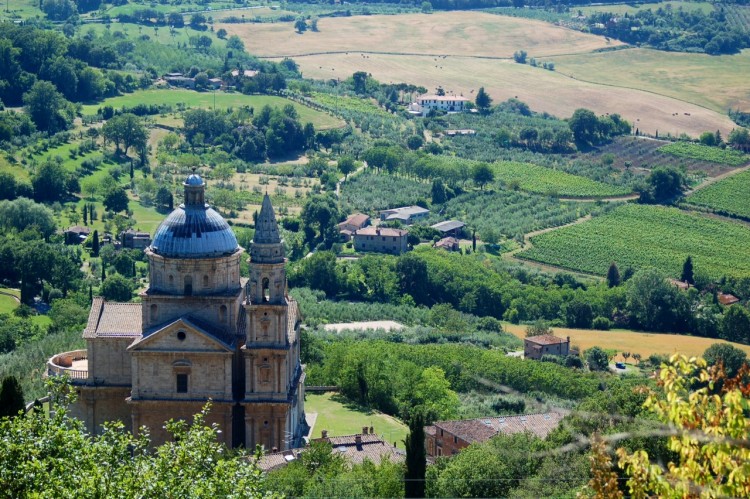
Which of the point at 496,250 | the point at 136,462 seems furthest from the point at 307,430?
the point at 496,250

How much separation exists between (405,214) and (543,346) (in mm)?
44243

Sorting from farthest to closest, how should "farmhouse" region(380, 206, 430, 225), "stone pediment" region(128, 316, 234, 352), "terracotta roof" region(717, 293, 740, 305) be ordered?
1. "farmhouse" region(380, 206, 430, 225)
2. "terracotta roof" region(717, 293, 740, 305)
3. "stone pediment" region(128, 316, 234, 352)

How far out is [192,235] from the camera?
7019 cm

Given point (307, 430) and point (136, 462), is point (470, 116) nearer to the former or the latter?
point (307, 430)

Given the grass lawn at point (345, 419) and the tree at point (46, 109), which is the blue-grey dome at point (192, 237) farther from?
the tree at point (46, 109)

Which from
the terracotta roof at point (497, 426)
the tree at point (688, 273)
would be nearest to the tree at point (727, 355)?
the tree at point (688, 273)

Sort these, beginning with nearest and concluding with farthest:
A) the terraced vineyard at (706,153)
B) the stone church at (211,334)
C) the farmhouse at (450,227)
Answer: the stone church at (211,334) → the farmhouse at (450,227) → the terraced vineyard at (706,153)

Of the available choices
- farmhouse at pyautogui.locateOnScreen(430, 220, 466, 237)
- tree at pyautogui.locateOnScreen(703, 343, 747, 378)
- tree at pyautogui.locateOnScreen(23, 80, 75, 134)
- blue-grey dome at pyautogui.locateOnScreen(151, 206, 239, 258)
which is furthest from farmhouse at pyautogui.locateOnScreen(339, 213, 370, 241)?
blue-grey dome at pyautogui.locateOnScreen(151, 206, 239, 258)

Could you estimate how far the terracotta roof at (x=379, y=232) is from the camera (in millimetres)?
137250

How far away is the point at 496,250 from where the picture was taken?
140625 millimetres

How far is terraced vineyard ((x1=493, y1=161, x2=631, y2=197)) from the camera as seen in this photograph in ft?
536

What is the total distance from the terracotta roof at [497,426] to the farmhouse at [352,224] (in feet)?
204

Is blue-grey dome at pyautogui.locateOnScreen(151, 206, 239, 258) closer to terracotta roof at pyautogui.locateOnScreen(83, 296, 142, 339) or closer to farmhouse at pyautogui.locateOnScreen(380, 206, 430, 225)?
terracotta roof at pyautogui.locateOnScreen(83, 296, 142, 339)

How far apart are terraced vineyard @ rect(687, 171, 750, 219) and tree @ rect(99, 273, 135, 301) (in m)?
74.3
